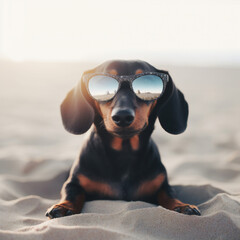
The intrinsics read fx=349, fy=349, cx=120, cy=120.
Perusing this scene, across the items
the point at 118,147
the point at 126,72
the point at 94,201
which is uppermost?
the point at 126,72

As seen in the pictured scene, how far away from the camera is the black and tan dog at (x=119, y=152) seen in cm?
240

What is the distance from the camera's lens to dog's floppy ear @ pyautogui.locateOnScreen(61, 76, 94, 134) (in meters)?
2.53

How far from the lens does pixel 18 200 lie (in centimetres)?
250

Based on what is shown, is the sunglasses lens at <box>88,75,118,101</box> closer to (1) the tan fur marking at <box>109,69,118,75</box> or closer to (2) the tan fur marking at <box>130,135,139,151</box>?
(1) the tan fur marking at <box>109,69,118,75</box>

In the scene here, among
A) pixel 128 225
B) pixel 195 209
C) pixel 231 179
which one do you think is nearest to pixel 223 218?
pixel 195 209

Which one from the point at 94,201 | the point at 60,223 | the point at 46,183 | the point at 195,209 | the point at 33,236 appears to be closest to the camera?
the point at 33,236

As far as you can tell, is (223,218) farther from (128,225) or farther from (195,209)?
(128,225)

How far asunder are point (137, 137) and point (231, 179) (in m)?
1.27

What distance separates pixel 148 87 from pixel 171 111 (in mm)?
342

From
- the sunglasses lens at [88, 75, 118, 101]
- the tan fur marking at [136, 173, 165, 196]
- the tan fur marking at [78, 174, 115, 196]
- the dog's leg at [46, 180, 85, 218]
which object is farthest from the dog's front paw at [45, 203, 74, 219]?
the sunglasses lens at [88, 75, 118, 101]

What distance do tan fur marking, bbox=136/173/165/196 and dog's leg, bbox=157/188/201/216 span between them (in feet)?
0.20

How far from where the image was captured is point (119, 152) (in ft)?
8.21

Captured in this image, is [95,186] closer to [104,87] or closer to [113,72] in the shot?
[104,87]

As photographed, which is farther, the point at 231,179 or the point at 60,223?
the point at 231,179
